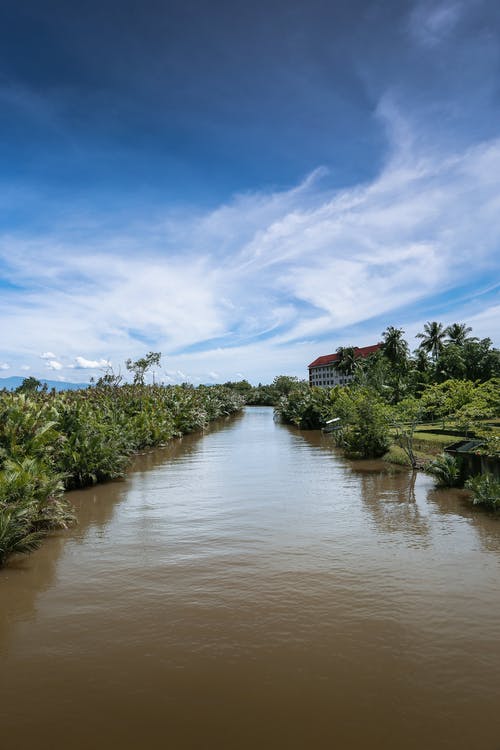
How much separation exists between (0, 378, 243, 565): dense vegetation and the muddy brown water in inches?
24.1

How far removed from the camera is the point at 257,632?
5598 millimetres

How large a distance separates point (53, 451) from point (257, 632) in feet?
30.2

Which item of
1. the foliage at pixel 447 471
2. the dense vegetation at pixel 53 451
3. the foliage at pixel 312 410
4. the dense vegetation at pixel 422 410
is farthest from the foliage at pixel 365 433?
the foliage at pixel 312 410

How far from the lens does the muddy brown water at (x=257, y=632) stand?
4.07 metres

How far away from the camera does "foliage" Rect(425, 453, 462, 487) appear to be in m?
13.0

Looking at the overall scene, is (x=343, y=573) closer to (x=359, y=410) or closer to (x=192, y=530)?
(x=192, y=530)

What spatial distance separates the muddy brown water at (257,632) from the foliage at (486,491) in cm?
35

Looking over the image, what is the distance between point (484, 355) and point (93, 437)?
3641 centimetres

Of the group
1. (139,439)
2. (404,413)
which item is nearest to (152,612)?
(404,413)

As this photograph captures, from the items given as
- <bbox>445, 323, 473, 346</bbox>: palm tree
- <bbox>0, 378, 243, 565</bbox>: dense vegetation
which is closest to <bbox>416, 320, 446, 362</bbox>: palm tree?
<bbox>445, 323, 473, 346</bbox>: palm tree

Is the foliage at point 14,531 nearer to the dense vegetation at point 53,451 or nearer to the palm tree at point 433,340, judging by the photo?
the dense vegetation at point 53,451

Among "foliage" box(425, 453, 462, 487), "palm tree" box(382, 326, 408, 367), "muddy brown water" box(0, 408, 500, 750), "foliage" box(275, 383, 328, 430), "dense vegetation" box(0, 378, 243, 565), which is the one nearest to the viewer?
"muddy brown water" box(0, 408, 500, 750)

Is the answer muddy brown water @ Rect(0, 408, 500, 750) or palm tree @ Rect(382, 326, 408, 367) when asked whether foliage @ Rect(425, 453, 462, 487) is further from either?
palm tree @ Rect(382, 326, 408, 367)

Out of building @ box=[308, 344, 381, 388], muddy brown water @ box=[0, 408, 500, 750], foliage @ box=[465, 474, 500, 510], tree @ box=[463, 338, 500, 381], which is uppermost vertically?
building @ box=[308, 344, 381, 388]
